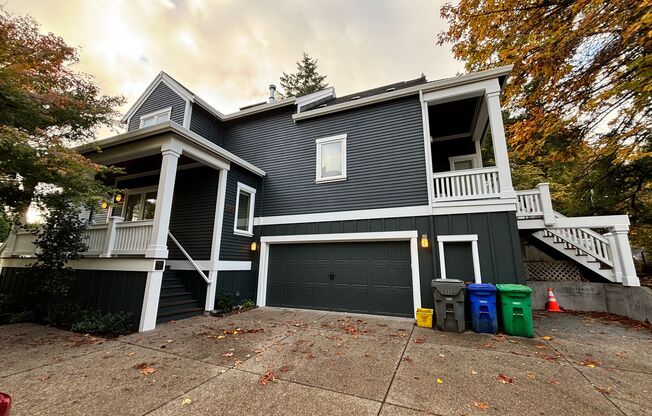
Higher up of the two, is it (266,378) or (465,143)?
(465,143)

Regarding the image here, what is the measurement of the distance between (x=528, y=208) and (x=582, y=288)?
298 cm

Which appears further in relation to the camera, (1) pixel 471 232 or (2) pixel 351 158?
(2) pixel 351 158

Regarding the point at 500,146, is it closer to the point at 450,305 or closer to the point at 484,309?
the point at 484,309

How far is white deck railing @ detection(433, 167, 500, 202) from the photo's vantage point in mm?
6273

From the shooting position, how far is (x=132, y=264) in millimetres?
5641

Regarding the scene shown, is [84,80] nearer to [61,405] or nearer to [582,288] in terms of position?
[61,405]

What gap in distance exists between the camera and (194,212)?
311 inches

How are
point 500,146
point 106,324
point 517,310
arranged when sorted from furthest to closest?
1. point 500,146
2. point 106,324
3. point 517,310

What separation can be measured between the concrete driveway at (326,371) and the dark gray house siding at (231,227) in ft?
8.56

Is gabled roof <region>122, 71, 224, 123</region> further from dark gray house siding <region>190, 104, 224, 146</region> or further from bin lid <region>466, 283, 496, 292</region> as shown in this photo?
bin lid <region>466, 283, 496, 292</region>

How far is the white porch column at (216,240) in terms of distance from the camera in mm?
6871

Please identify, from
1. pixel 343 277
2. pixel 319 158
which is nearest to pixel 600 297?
pixel 343 277

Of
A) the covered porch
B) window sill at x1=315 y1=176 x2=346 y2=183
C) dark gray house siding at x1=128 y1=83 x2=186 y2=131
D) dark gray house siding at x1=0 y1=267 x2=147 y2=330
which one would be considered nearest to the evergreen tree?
dark gray house siding at x1=128 y1=83 x2=186 y2=131

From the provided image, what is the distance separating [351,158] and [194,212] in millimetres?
5187
